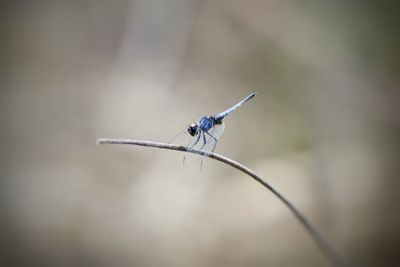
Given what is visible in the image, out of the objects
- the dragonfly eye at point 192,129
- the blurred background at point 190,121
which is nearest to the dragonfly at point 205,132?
the dragonfly eye at point 192,129

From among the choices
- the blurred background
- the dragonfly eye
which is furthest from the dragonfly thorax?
the blurred background

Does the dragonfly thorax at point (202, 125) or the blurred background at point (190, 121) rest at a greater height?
the blurred background at point (190, 121)

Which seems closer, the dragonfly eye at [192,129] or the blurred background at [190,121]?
the dragonfly eye at [192,129]

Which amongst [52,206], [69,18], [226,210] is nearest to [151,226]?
[226,210]

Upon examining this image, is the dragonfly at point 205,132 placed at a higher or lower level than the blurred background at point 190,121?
lower

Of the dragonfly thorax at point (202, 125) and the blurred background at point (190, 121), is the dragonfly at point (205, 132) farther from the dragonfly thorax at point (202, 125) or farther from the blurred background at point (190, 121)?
the blurred background at point (190, 121)

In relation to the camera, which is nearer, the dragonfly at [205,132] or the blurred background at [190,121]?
the dragonfly at [205,132]

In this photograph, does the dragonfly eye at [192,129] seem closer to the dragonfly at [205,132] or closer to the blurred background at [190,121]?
the dragonfly at [205,132]

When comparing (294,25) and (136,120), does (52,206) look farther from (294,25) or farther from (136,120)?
(294,25)
